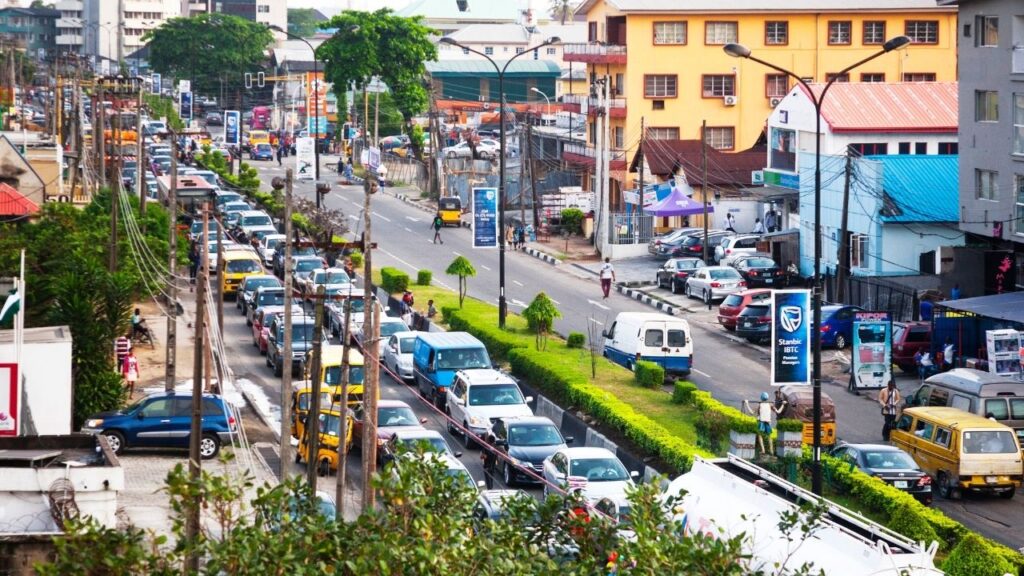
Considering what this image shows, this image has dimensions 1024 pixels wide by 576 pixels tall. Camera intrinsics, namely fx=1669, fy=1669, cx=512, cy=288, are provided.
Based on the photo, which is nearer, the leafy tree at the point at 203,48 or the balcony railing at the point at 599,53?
the balcony railing at the point at 599,53

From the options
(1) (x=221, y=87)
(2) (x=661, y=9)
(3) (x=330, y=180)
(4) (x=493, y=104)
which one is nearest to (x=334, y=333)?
(2) (x=661, y=9)

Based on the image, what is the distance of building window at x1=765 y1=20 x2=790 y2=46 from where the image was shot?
251 ft

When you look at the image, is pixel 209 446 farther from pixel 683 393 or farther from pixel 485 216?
pixel 485 216

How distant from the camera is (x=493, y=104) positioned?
133000mm

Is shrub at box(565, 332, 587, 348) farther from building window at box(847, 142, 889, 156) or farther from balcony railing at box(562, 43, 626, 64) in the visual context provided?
balcony railing at box(562, 43, 626, 64)

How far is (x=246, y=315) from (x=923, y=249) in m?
21.2

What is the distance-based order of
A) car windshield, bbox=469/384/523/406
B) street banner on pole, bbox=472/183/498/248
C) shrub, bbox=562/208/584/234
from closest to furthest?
car windshield, bbox=469/384/523/406, street banner on pole, bbox=472/183/498/248, shrub, bbox=562/208/584/234

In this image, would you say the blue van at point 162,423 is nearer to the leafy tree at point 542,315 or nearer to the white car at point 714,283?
the leafy tree at point 542,315

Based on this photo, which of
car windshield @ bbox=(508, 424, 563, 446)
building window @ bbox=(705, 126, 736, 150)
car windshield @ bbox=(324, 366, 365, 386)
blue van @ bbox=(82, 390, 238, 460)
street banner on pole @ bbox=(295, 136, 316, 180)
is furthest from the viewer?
building window @ bbox=(705, 126, 736, 150)

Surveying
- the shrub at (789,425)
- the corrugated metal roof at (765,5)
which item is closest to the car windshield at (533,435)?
the shrub at (789,425)

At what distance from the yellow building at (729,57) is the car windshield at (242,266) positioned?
26.4m

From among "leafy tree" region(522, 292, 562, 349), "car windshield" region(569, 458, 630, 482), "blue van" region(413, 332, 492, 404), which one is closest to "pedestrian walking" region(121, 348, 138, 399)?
"blue van" region(413, 332, 492, 404)

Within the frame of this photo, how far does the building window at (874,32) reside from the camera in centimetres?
7706

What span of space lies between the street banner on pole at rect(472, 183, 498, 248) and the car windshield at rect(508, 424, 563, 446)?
17656 millimetres
